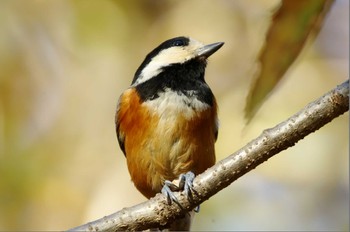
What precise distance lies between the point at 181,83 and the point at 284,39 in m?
1.79

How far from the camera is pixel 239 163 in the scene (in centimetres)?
156

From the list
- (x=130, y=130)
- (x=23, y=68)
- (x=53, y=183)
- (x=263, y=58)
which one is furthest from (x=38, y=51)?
(x=263, y=58)

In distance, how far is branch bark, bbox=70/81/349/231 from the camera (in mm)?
1398

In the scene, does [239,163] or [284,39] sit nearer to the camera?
[284,39]

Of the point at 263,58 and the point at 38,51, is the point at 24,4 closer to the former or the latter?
the point at 38,51

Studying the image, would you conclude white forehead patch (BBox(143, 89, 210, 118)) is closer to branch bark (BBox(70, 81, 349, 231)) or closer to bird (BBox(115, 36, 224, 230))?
bird (BBox(115, 36, 224, 230))

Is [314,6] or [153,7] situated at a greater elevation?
[153,7]

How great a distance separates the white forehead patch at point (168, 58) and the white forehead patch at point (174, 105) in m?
0.17

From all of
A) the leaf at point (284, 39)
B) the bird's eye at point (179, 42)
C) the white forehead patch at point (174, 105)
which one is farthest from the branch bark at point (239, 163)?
the bird's eye at point (179, 42)

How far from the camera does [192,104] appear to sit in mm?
2496

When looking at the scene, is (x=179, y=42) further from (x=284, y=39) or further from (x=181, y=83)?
(x=284, y=39)

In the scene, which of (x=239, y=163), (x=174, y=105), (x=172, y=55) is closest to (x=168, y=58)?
(x=172, y=55)

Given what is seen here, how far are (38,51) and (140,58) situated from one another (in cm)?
68

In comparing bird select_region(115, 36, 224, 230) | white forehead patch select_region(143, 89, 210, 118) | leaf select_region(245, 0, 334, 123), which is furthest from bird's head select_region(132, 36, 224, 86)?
leaf select_region(245, 0, 334, 123)
